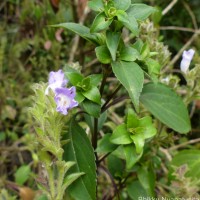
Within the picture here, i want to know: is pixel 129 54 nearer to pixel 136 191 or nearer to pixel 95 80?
pixel 95 80

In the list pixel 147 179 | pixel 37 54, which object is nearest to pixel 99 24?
pixel 147 179

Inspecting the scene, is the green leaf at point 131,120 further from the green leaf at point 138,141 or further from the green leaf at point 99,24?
the green leaf at point 99,24

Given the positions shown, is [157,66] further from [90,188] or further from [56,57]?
[56,57]

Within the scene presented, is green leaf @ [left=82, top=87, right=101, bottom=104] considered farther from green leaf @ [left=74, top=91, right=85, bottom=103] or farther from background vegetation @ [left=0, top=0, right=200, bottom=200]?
background vegetation @ [left=0, top=0, right=200, bottom=200]

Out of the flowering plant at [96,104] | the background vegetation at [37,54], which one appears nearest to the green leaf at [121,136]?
the flowering plant at [96,104]

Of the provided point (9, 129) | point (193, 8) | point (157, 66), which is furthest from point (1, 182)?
point (193, 8)

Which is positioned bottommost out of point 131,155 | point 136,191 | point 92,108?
point 136,191
